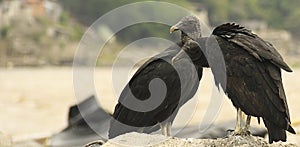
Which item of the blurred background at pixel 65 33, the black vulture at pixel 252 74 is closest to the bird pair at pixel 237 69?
the black vulture at pixel 252 74

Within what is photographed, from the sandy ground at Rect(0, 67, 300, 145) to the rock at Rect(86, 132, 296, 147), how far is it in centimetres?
61

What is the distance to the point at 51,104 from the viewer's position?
27.4m

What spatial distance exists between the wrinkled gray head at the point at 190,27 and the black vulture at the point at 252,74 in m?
0.26

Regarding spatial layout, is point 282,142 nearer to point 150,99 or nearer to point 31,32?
point 150,99

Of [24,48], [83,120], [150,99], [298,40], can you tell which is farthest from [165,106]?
[298,40]

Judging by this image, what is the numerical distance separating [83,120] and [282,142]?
6.16m

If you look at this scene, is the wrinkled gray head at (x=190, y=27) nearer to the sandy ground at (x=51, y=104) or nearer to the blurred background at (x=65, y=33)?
the sandy ground at (x=51, y=104)

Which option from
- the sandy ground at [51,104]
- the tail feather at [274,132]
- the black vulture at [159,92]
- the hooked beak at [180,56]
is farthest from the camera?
the sandy ground at [51,104]

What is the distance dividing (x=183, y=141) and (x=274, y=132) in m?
0.65

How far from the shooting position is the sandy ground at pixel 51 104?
1168 cm

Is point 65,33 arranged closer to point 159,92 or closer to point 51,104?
point 51,104

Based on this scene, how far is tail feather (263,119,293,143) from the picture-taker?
4536mm

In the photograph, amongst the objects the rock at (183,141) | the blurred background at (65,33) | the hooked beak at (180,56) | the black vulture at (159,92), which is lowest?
the rock at (183,141)

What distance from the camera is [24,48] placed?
194 feet
